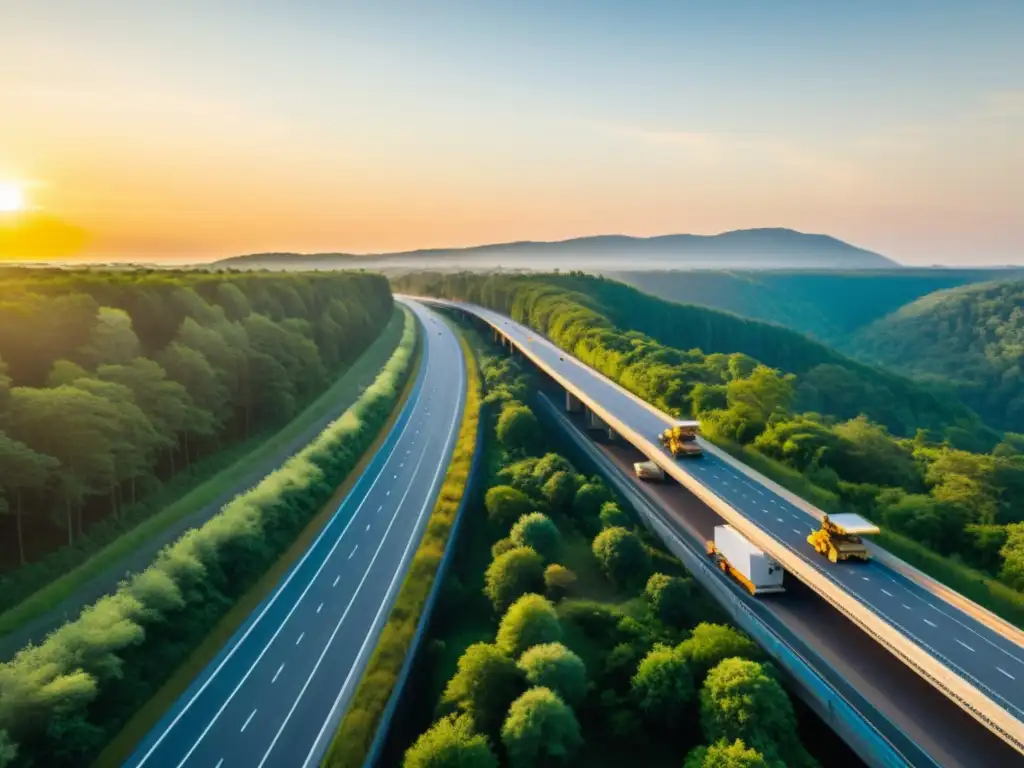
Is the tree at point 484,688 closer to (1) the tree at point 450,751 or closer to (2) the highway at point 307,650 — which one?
(1) the tree at point 450,751

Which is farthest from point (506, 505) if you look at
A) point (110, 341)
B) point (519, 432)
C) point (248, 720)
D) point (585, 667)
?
point (110, 341)

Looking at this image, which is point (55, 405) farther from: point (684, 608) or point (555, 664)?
point (684, 608)

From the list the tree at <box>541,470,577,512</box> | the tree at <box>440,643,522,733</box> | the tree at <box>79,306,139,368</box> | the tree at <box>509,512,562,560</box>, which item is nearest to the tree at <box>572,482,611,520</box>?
the tree at <box>541,470,577,512</box>

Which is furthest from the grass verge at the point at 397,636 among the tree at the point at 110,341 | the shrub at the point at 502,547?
the tree at the point at 110,341

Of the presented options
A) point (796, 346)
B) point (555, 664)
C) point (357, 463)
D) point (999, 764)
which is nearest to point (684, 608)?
point (555, 664)

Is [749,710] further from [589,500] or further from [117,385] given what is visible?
[117,385]

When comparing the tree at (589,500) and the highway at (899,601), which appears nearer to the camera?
the highway at (899,601)

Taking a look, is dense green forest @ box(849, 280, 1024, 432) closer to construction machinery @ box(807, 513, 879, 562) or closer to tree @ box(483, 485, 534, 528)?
construction machinery @ box(807, 513, 879, 562)
